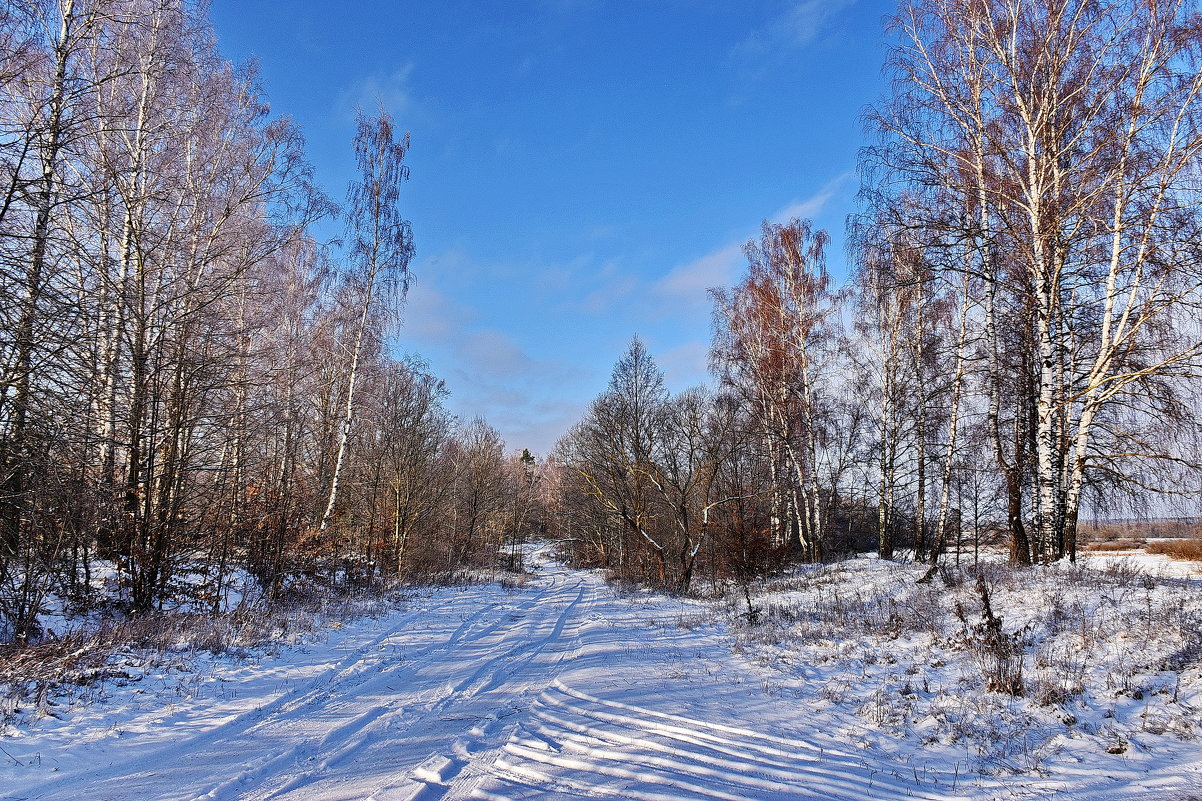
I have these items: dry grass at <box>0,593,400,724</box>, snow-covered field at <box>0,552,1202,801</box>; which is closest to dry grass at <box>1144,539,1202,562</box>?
snow-covered field at <box>0,552,1202,801</box>

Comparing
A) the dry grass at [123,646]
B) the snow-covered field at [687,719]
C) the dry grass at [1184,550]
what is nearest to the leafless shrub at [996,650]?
the snow-covered field at [687,719]

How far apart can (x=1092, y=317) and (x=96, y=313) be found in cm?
1780

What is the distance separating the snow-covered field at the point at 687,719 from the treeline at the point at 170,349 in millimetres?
2810

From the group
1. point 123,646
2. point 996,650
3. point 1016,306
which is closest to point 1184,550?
point 1016,306

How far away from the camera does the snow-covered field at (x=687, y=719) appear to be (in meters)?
3.46

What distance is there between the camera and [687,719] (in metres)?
4.71

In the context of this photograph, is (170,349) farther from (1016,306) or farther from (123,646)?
(1016,306)

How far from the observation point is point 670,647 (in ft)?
27.7

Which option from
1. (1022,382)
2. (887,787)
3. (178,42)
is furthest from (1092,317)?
(178,42)

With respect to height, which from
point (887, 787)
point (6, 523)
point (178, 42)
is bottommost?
point (887, 787)

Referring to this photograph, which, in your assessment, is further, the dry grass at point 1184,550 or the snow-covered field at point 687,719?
the dry grass at point 1184,550

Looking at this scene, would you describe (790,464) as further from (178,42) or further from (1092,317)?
(178,42)

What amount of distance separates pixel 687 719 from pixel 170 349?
9692 millimetres

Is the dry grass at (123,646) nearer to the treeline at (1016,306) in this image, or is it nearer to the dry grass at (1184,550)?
the treeline at (1016,306)
